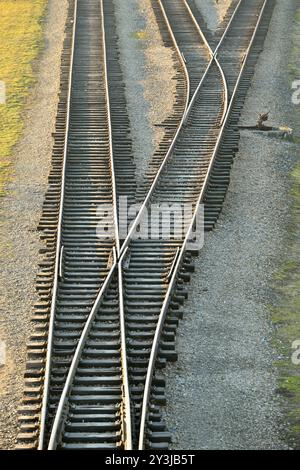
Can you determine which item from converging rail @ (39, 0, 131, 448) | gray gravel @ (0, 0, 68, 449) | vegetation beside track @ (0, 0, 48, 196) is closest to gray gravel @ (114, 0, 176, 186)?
converging rail @ (39, 0, 131, 448)

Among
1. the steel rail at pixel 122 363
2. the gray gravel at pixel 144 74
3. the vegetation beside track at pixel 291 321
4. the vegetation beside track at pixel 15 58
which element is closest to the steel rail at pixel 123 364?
the steel rail at pixel 122 363

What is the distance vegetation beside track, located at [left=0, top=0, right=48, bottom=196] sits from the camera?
1028 inches

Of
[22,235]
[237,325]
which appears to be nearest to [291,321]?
[237,325]

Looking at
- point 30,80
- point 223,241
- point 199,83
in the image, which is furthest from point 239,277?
point 30,80

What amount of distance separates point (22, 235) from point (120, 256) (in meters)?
2.91

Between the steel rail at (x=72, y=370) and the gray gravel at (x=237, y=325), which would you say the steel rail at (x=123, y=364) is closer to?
the steel rail at (x=72, y=370)

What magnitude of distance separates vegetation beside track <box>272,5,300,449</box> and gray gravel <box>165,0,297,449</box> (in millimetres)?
165

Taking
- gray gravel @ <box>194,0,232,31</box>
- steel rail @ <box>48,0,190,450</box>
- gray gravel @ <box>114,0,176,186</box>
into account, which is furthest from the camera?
gray gravel @ <box>194,0,232,31</box>

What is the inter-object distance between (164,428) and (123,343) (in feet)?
7.08

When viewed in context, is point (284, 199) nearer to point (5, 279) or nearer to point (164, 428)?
point (5, 279)

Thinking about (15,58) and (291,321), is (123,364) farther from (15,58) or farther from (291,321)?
(15,58)

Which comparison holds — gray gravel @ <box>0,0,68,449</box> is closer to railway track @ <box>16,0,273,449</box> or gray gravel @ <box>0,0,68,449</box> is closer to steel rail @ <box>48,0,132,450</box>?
railway track @ <box>16,0,273,449</box>

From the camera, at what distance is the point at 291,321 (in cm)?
1605

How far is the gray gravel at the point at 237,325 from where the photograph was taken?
514 inches
